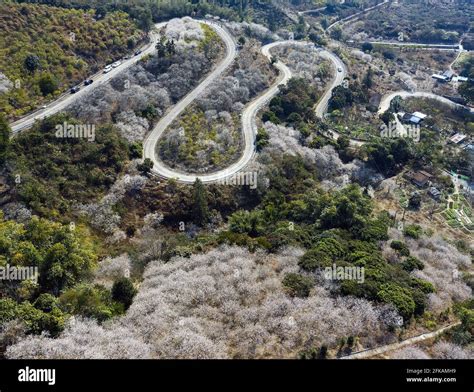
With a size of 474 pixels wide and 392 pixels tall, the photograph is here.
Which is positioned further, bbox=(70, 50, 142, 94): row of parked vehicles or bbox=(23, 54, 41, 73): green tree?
bbox=(70, 50, 142, 94): row of parked vehicles

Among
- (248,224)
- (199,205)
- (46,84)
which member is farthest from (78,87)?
(248,224)

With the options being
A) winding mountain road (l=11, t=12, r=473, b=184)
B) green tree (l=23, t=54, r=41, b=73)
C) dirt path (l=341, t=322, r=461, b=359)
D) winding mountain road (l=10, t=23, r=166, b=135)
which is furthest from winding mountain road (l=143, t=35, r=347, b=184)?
dirt path (l=341, t=322, r=461, b=359)

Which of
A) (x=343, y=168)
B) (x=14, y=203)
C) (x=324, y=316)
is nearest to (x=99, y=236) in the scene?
(x=14, y=203)

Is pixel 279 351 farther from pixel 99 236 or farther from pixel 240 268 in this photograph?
pixel 99 236

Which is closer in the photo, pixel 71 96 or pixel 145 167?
pixel 145 167

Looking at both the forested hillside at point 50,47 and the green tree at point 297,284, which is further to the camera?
the forested hillside at point 50,47

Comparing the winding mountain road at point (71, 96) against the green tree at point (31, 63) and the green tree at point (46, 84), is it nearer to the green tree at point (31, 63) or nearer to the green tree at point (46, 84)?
the green tree at point (46, 84)

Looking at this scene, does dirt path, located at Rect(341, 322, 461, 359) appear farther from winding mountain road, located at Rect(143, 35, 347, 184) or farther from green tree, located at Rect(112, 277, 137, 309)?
winding mountain road, located at Rect(143, 35, 347, 184)

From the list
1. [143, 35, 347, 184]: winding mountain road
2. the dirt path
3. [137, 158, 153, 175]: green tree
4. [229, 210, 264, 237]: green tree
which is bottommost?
the dirt path

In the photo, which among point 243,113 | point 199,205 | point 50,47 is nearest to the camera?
point 199,205

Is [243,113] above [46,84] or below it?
below

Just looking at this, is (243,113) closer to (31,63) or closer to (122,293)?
(31,63)

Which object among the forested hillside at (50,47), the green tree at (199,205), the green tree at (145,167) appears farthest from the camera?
the forested hillside at (50,47)

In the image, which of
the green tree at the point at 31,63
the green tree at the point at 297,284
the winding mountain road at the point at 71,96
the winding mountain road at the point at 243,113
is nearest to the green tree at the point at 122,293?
the green tree at the point at 297,284
